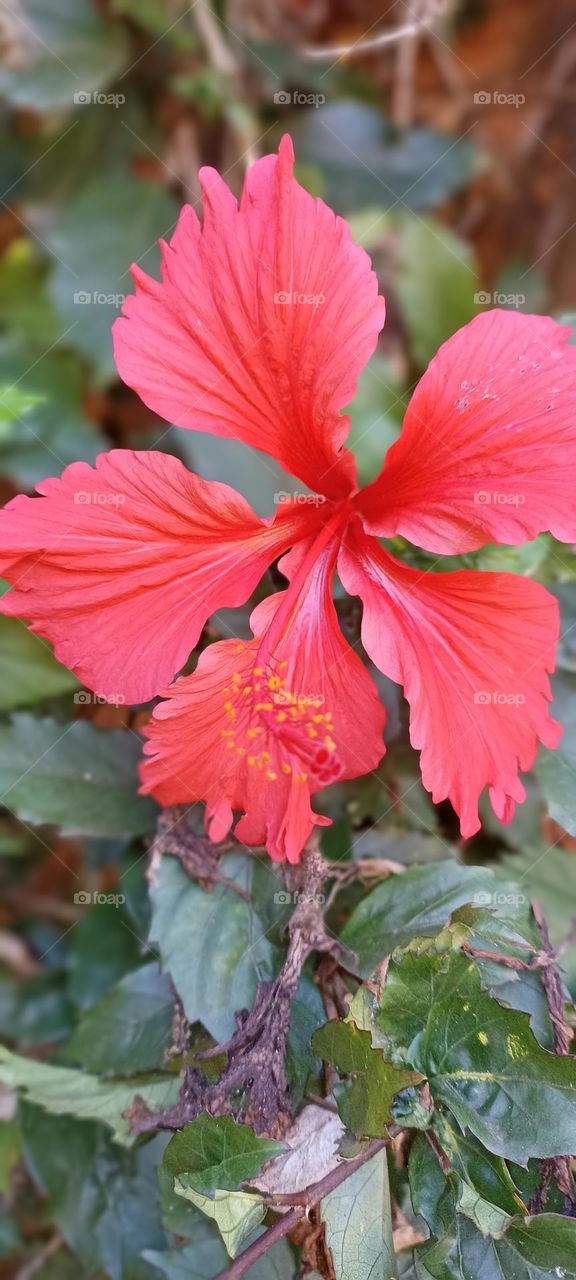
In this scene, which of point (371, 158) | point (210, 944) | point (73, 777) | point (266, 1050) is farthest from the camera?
point (371, 158)

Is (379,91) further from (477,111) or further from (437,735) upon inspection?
(437,735)

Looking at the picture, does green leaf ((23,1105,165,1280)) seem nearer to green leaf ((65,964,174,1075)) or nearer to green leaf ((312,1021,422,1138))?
green leaf ((65,964,174,1075))

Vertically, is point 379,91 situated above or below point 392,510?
above

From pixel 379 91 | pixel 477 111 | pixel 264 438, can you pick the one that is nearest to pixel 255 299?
pixel 264 438

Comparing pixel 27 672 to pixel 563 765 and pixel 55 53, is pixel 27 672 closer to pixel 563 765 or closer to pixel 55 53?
pixel 563 765

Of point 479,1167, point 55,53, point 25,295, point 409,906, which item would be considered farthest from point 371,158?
point 479,1167

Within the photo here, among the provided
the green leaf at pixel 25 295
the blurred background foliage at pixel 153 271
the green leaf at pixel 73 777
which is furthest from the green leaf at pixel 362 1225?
the green leaf at pixel 25 295

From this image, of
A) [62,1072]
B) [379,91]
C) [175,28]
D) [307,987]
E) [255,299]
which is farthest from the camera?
[379,91]

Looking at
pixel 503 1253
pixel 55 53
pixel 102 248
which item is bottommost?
pixel 503 1253
